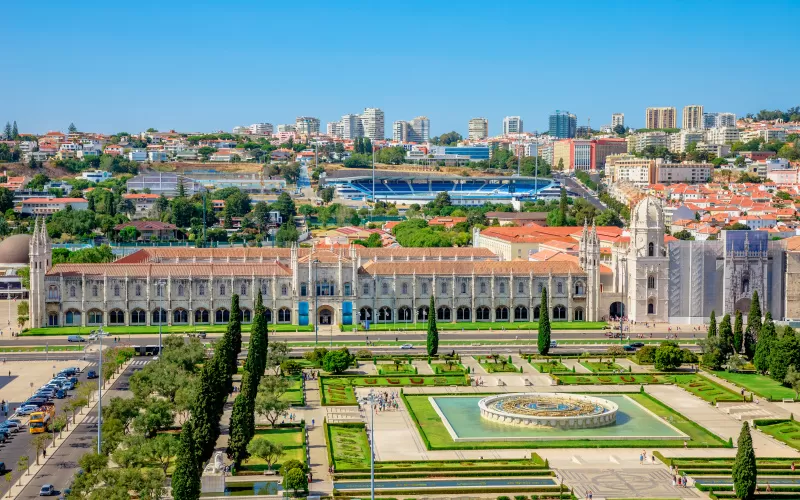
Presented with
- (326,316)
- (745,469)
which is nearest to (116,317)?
(326,316)

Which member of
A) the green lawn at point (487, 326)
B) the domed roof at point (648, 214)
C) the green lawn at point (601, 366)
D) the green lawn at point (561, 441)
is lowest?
the green lawn at point (561, 441)

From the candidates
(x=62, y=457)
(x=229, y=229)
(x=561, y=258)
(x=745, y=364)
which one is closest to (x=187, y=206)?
(x=229, y=229)

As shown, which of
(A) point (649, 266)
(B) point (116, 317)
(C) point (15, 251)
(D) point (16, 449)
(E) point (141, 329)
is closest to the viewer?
(D) point (16, 449)

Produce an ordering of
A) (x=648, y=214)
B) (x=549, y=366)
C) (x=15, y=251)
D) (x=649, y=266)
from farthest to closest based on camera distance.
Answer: (x=15, y=251) → (x=648, y=214) → (x=649, y=266) → (x=549, y=366)

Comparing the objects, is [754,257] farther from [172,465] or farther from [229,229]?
[229,229]

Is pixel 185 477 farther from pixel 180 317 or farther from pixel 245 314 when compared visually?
pixel 180 317

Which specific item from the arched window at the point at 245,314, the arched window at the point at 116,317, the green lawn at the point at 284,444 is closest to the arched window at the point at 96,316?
the arched window at the point at 116,317

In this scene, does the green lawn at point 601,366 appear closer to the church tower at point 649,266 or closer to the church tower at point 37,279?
the church tower at point 649,266
